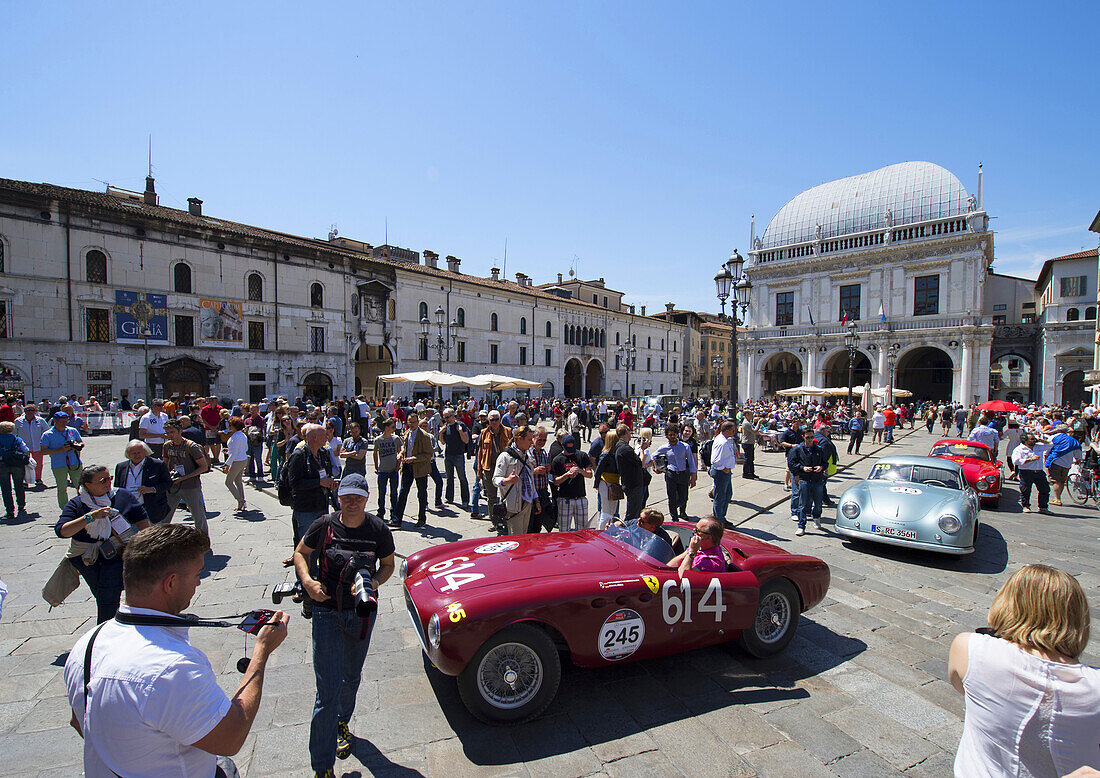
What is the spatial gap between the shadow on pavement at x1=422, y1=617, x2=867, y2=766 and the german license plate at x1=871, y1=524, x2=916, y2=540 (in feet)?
9.50

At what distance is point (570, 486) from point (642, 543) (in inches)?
103

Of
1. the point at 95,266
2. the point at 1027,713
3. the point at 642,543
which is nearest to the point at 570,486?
the point at 642,543

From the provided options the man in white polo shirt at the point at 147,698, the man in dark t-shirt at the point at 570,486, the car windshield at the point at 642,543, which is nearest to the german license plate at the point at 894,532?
the man in dark t-shirt at the point at 570,486

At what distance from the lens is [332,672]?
9.76 ft

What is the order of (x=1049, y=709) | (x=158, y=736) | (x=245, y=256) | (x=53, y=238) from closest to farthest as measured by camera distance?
(x=158, y=736)
(x=1049, y=709)
(x=53, y=238)
(x=245, y=256)

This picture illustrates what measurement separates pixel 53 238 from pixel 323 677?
3040 cm

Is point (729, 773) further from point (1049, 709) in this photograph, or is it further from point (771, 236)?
point (771, 236)

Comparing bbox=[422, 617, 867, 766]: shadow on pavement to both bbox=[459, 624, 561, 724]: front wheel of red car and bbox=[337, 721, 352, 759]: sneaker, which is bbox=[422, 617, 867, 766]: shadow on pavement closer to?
bbox=[459, 624, 561, 724]: front wheel of red car

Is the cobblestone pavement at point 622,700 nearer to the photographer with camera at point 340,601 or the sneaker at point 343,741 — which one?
the sneaker at point 343,741

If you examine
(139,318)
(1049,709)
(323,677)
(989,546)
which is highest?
(139,318)

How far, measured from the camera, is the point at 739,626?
13.7 ft

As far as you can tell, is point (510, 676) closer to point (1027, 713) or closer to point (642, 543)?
point (642, 543)

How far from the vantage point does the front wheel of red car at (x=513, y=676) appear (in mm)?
3354

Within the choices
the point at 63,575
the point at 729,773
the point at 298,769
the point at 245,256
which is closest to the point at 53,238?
the point at 245,256
